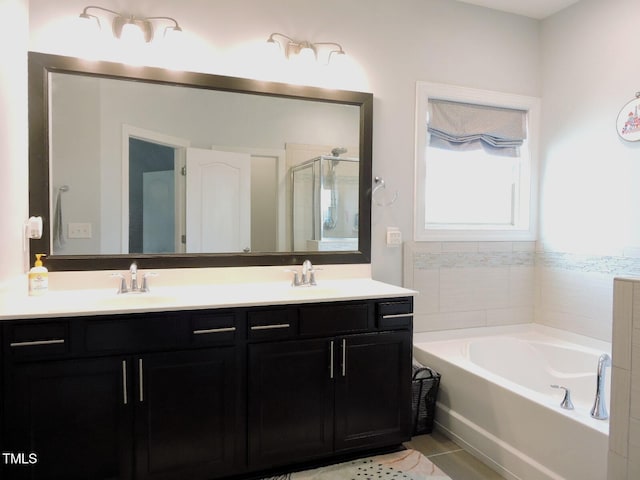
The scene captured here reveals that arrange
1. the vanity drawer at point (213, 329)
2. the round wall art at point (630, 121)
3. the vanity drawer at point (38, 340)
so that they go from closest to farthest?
the vanity drawer at point (38, 340) → the vanity drawer at point (213, 329) → the round wall art at point (630, 121)

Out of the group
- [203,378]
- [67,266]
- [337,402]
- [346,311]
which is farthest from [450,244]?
[67,266]

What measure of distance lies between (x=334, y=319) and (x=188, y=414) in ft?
2.56

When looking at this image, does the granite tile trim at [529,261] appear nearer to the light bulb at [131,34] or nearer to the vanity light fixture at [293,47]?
the vanity light fixture at [293,47]

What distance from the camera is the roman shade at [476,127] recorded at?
299 cm

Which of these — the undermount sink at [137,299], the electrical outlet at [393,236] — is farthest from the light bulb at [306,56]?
the undermount sink at [137,299]

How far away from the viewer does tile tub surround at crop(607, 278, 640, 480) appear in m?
1.46

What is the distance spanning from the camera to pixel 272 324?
1.98 meters

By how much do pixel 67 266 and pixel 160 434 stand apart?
96cm

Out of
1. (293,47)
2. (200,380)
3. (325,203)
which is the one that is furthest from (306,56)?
(200,380)

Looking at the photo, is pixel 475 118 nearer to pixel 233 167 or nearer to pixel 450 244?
pixel 450 244

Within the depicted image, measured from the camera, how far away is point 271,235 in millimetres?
2508

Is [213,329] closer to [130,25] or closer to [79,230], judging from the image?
[79,230]

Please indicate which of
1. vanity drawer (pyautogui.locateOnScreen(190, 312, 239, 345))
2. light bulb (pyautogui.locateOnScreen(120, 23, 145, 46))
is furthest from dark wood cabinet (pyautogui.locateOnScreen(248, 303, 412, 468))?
light bulb (pyautogui.locateOnScreen(120, 23, 145, 46))

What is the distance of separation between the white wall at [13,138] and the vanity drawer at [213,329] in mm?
785
